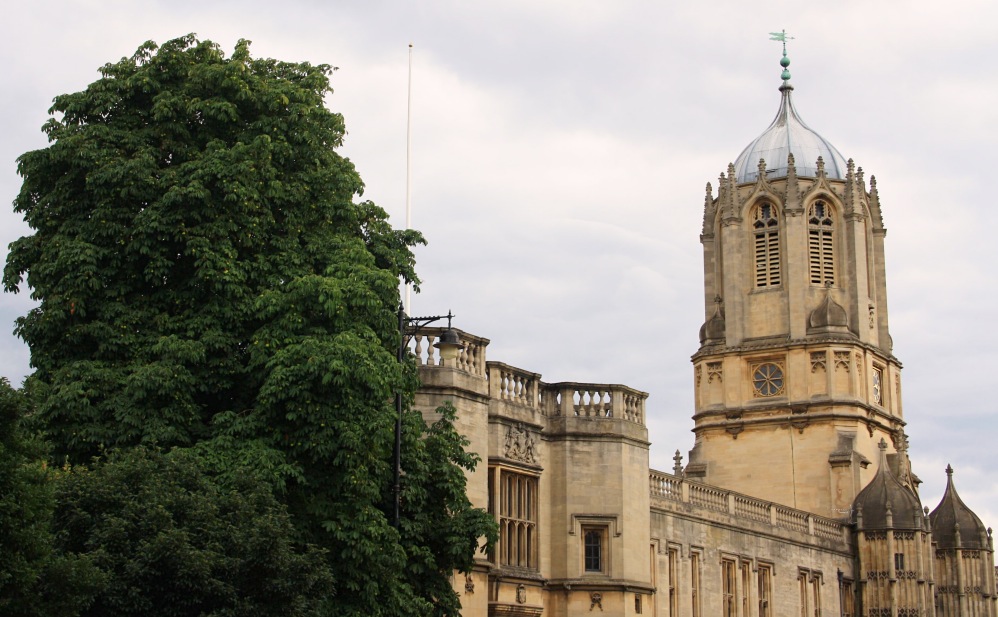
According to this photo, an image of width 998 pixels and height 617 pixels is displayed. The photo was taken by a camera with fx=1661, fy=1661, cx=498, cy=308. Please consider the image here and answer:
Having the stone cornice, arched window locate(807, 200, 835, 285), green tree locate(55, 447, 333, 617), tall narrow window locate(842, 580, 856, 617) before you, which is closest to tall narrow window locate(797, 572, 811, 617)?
tall narrow window locate(842, 580, 856, 617)

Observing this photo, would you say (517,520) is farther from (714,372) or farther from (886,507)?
(714,372)

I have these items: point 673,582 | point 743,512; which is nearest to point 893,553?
point 743,512

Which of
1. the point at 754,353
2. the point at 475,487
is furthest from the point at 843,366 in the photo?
the point at 475,487

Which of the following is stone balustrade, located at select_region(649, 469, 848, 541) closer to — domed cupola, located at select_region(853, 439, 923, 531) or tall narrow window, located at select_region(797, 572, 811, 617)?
domed cupola, located at select_region(853, 439, 923, 531)

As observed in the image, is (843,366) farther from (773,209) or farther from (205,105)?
(205,105)

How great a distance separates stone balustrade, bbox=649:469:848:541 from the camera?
139 ft

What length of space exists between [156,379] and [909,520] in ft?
117

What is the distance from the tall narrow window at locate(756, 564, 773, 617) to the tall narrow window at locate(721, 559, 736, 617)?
1734 mm

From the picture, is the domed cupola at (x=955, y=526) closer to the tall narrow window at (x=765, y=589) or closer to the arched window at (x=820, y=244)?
the arched window at (x=820, y=244)

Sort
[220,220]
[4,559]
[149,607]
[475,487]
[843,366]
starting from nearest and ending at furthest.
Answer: [4,559]
[149,607]
[220,220]
[475,487]
[843,366]

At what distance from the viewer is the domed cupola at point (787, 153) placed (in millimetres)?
62406

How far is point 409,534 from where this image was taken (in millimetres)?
28141

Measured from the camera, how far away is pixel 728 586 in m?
45.9

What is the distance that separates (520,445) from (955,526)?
29.9 meters
